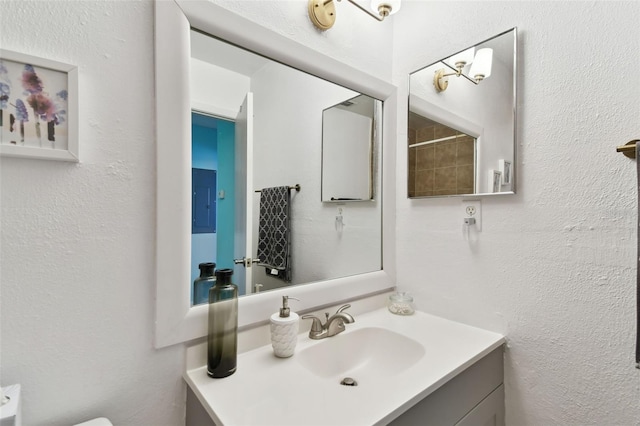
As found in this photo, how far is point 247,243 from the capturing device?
101cm

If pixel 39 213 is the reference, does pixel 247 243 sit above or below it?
below

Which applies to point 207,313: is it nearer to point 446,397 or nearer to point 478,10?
point 446,397

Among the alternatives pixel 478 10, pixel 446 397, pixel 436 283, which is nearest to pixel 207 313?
pixel 446 397

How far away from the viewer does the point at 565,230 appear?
0.89 m

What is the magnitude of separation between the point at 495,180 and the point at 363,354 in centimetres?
78

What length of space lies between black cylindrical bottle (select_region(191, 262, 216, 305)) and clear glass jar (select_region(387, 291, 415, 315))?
2.52ft

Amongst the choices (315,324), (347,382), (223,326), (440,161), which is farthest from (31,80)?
(440,161)

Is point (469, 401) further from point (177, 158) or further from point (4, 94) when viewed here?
point (4, 94)

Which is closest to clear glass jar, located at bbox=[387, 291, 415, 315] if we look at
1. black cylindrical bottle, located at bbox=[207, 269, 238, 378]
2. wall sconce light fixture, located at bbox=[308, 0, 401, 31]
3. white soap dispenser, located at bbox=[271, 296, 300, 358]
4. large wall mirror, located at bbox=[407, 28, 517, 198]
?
large wall mirror, located at bbox=[407, 28, 517, 198]

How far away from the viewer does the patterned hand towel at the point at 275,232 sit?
1063mm

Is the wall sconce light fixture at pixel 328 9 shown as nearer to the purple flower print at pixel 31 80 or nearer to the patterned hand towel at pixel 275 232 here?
the patterned hand towel at pixel 275 232

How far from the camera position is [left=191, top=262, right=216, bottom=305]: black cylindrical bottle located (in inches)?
33.0

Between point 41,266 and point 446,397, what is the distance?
3.38 feet

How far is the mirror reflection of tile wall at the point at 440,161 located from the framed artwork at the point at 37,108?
114 cm
